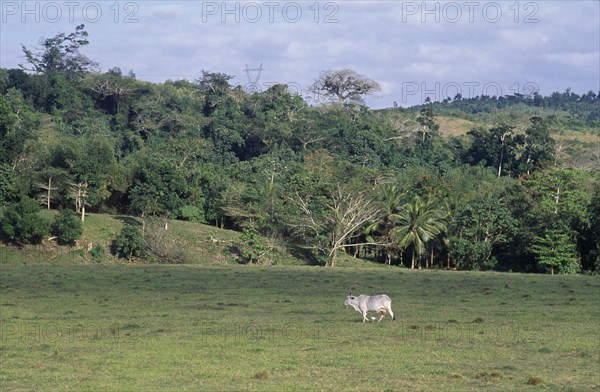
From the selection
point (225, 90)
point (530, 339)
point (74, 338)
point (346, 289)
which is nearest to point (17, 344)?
point (74, 338)

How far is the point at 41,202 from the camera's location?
206 ft

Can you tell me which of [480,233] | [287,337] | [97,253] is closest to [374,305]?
[287,337]

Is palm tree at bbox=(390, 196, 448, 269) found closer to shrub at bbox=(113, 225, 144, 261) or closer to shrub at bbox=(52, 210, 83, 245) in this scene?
shrub at bbox=(113, 225, 144, 261)

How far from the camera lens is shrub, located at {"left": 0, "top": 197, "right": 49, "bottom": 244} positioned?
55500mm

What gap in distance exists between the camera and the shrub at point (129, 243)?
5762 centimetres

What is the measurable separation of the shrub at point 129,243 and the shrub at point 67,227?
2.42m

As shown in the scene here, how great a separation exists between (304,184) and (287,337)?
148 ft

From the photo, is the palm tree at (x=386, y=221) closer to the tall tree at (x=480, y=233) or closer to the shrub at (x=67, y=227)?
the tall tree at (x=480, y=233)

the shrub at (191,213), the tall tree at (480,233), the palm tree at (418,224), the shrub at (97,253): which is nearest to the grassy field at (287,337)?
the shrub at (97,253)

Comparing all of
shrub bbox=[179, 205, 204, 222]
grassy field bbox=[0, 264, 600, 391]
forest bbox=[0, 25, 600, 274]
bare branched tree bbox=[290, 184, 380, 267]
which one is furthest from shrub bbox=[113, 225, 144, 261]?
grassy field bbox=[0, 264, 600, 391]

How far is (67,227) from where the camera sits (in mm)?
56875

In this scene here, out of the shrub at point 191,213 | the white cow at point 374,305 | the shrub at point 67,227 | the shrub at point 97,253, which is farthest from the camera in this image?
the shrub at point 191,213

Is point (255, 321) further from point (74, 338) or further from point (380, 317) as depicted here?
point (74, 338)

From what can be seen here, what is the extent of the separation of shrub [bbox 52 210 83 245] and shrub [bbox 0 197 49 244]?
2.72ft
